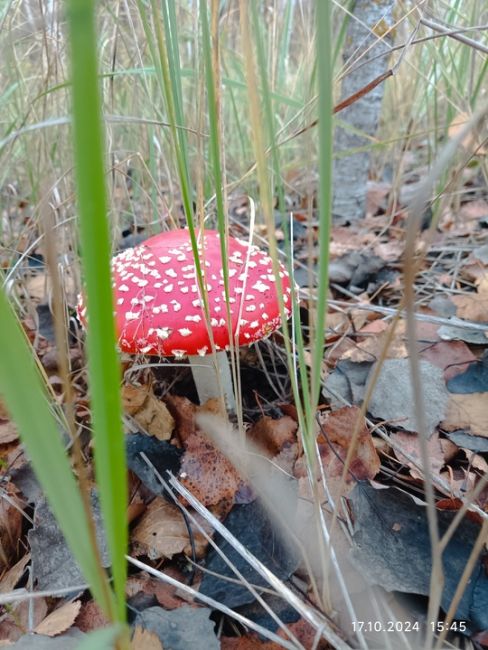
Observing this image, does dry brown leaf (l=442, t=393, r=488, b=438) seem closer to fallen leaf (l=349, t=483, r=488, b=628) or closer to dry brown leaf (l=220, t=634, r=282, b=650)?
fallen leaf (l=349, t=483, r=488, b=628)

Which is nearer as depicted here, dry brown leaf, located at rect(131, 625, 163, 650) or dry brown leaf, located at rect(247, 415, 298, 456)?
dry brown leaf, located at rect(131, 625, 163, 650)

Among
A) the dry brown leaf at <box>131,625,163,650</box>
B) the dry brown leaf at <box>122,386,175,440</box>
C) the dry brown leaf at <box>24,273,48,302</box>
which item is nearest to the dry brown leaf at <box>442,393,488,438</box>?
the dry brown leaf at <box>122,386,175,440</box>

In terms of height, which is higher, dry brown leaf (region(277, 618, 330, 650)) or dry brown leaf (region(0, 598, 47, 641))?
dry brown leaf (region(277, 618, 330, 650))

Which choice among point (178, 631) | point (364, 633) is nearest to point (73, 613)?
point (178, 631)

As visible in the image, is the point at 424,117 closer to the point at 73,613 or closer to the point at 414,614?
the point at 414,614

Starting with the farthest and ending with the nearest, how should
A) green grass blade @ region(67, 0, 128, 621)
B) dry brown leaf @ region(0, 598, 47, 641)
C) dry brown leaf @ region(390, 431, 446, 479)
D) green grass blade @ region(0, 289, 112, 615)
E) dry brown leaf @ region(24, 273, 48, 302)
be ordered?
dry brown leaf @ region(24, 273, 48, 302), dry brown leaf @ region(390, 431, 446, 479), dry brown leaf @ region(0, 598, 47, 641), green grass blade @ region(0, 289, 112, 615), green grass blade @ region(67, 0, 128, 621)

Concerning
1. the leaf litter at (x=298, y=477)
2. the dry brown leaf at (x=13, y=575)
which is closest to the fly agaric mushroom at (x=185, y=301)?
the leaf litter at (x=298, y=477)
